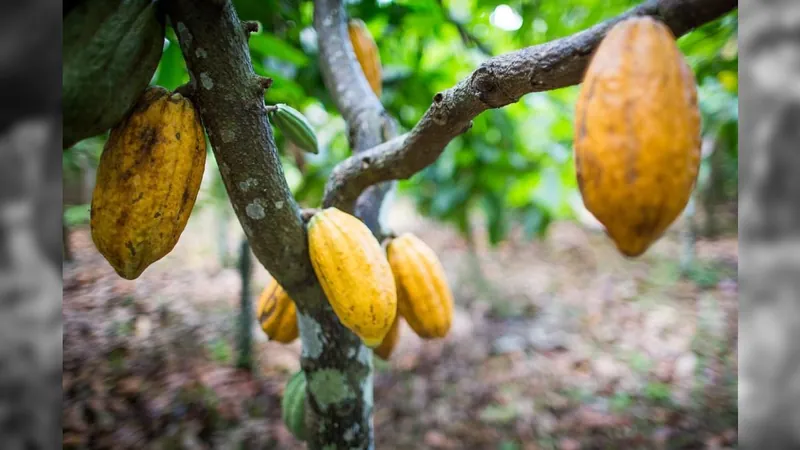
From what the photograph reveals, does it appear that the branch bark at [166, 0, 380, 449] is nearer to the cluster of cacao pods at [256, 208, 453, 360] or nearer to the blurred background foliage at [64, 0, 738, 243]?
the cluster of cacao pods at [256, 208, 453, 360]

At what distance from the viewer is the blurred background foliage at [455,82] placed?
3.36 ft

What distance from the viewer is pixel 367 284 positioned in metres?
0.68

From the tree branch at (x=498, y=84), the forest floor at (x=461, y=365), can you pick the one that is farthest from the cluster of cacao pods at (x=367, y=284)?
the forest floor at (x=461, y=365)

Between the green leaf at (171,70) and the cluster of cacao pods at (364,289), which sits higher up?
the green leaf at (171,70)

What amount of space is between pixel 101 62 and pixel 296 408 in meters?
0.73

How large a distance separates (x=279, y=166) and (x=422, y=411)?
4.60 ft

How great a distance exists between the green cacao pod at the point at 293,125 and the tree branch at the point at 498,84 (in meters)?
0.08

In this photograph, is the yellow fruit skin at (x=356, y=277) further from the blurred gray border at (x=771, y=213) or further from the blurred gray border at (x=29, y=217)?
the blurred gray border at (x=771, y=213)

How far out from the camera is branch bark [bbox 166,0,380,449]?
600 millimetres

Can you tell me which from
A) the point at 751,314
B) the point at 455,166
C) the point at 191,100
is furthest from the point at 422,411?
the point at 191,100

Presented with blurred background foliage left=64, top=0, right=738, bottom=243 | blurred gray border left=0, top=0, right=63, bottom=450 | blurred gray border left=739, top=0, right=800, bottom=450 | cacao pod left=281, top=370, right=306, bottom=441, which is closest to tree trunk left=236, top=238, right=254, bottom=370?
blurred background foliage left=64, top=0, right=738, bottom=243

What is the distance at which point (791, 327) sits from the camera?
23.4 inches

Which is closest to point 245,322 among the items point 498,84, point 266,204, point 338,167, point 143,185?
point 338,167

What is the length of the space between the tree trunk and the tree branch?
40.9 inches
